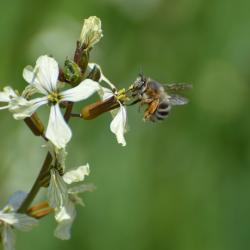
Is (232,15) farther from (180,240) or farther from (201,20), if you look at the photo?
(180,240)

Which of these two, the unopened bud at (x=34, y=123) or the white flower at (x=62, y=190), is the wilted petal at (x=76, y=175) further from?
the unopened bud at (x=34, y=123)

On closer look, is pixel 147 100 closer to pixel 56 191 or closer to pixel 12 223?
pixel 56 191

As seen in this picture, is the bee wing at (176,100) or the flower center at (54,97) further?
the bee wing at (176,100)

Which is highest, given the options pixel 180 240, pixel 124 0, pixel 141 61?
pixel 124 0

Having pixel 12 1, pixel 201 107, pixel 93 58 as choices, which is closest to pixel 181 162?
pixel 201 107

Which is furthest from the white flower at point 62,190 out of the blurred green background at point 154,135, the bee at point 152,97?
the blurred green background at point 154,135

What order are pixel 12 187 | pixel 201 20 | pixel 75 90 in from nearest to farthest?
pixel 75 90 < pixel 12 187 < pixel 201 20

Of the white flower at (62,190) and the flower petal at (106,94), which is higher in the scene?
the flower petal at (106,94)
